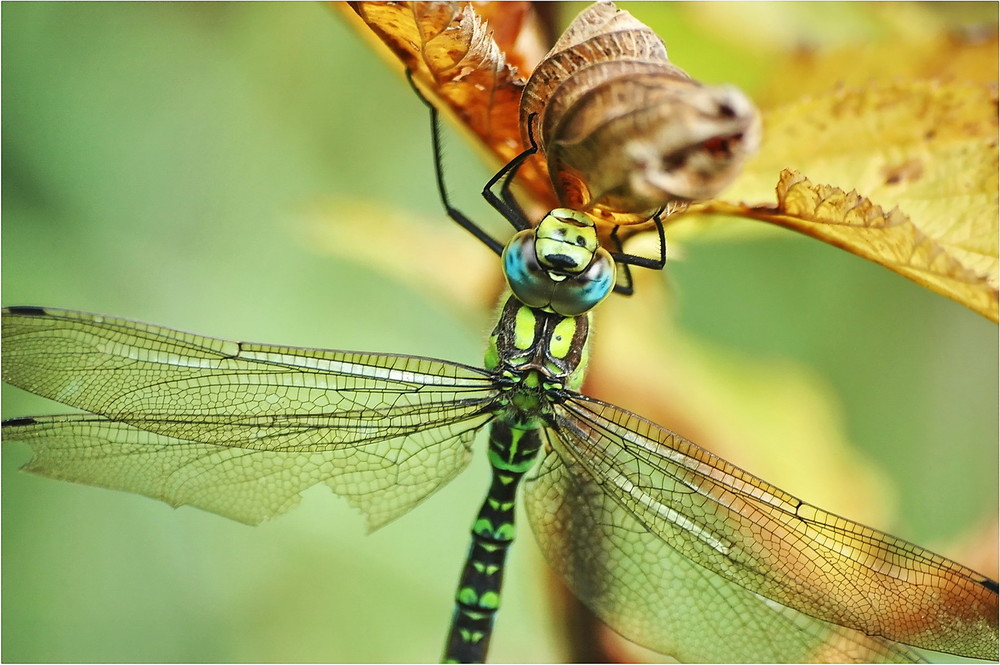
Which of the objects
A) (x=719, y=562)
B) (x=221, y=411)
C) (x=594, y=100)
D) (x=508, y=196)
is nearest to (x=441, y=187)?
(x=508, y=196)

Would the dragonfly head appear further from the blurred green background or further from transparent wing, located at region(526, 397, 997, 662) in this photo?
the blurred green background

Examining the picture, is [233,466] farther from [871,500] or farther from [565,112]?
[871,500]

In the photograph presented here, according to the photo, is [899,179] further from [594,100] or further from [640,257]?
[594,100]

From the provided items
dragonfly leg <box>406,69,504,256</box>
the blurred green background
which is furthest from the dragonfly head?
the blurred green background

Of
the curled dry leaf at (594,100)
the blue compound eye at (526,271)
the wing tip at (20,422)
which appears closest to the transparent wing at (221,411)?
the wing tip at (20,422)

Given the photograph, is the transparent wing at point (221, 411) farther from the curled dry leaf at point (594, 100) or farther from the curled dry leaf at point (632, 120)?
the curled dry leaf at point (632, 120)
